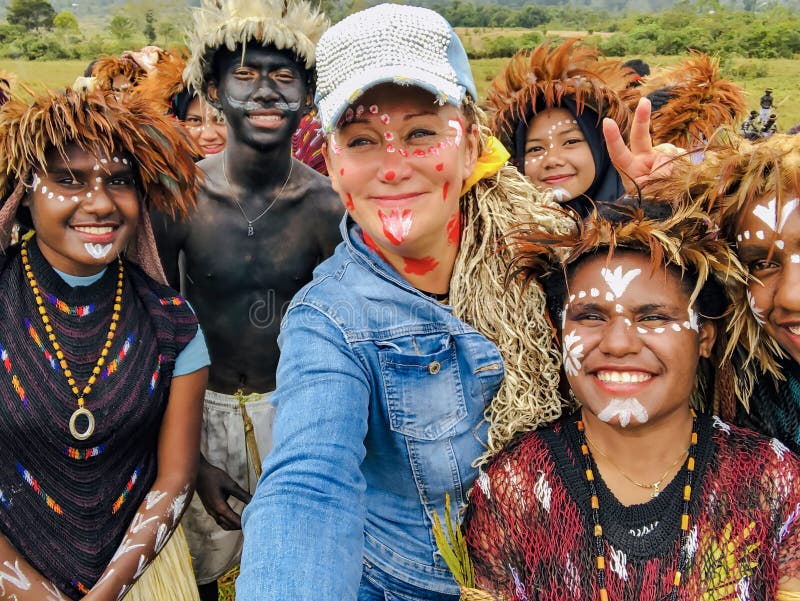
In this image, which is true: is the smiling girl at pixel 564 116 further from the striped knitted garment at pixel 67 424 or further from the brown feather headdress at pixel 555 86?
the striped knitted garment at pixel 67 424

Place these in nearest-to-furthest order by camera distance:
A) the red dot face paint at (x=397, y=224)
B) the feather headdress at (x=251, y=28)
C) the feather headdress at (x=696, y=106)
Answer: the red dot face paint at (x=397, y=224)
the feather headdress at (x=251, y=28)
the feather headdress at (x=696, y=106)

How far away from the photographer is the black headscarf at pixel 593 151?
3373 mm

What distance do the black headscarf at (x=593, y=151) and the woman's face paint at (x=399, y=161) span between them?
5.38 ft

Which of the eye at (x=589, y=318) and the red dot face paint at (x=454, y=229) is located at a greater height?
the red dot face paint at (x=454, y=229)

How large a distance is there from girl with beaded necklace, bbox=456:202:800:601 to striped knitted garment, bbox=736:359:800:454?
0.11m

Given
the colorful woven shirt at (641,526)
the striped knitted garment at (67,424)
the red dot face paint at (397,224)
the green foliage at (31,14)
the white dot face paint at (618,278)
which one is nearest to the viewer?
the colorful woven shirt at (641,526)

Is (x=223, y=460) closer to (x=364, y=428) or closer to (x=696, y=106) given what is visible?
(x=364, y=428)

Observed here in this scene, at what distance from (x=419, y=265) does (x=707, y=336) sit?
2.52 ft

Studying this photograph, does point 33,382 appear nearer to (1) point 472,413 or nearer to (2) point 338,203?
(1) point 472,413

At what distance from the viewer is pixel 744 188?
167 cm

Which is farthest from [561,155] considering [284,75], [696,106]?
[284,75]

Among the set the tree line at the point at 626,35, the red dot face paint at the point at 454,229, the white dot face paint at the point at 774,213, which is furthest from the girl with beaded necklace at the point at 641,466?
the tree line at the point at 626,35

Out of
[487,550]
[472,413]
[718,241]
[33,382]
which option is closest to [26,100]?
[33,382]

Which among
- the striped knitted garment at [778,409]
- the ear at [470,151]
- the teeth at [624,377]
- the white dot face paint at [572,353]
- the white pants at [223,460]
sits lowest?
the white pants at [223,460]
